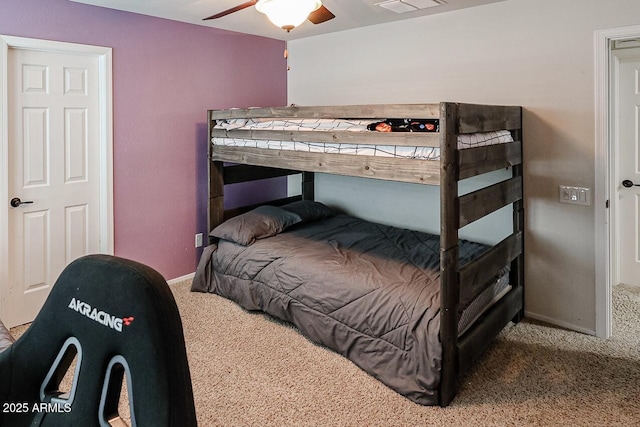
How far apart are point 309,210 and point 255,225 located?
62cm

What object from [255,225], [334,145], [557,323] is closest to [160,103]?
[255,225]

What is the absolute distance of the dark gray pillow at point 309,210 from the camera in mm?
3898

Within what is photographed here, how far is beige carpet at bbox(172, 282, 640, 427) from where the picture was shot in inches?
84.1

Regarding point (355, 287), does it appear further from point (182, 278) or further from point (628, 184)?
point (628, 184)

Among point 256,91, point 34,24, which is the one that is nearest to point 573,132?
point 256,91

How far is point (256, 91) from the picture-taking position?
14.4 feet

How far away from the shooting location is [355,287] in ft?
8.76

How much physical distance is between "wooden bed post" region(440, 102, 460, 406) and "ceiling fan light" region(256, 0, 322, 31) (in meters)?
0.86

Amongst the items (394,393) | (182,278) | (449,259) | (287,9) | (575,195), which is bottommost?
(394,393)

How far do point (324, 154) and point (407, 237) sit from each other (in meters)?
1.13

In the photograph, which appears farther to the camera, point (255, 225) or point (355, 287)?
point (255, 225)

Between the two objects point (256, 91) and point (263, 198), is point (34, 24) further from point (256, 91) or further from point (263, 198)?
point (263, 198)

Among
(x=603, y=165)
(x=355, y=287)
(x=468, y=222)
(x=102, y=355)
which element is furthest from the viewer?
(x=603, y=165)

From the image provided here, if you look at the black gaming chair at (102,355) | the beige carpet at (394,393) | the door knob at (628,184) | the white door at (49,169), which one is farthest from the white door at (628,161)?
the white door at (49,169)
